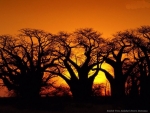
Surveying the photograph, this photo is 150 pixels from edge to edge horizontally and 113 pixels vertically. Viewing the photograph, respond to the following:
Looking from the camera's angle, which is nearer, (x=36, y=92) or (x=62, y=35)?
(x=36, y=92)

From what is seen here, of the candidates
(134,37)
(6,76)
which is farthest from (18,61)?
(134,37)

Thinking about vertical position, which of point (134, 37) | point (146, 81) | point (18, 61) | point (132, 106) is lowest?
point (132, 106)

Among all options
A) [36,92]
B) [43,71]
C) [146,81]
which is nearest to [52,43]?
[43,71]

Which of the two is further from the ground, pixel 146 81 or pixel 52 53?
pixel 52 53

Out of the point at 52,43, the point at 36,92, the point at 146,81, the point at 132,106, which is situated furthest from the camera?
the point at 52,43

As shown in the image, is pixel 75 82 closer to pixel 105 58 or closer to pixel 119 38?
pixel 105 58

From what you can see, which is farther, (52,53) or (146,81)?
(52,53)

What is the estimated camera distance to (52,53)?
23.3m

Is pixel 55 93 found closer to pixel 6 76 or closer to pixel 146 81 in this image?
pixel 6 76

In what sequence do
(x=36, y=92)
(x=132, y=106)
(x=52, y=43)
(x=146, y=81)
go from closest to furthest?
(x=132, y=106) < (x=146, y=81) < (x=36, y=92) < (x=52, y=43)

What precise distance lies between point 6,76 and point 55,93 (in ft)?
14.0

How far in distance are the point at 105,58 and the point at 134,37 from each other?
113 inches

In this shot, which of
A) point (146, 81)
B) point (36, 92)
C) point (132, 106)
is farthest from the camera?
point (36, 92)

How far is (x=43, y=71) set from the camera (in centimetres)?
2277
